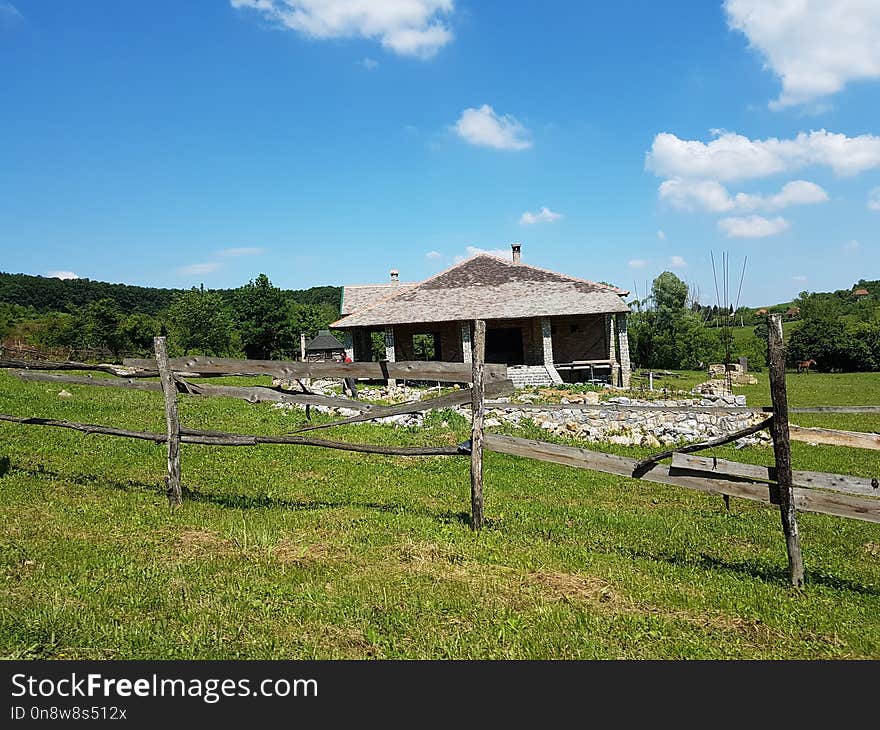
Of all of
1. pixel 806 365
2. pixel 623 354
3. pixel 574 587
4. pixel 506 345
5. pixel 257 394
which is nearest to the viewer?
pixel 574 587

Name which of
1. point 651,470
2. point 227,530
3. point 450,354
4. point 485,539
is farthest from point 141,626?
point 450,354

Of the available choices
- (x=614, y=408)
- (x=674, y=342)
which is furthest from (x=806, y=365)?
(x=614, y=408)

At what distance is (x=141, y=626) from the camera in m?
3.88

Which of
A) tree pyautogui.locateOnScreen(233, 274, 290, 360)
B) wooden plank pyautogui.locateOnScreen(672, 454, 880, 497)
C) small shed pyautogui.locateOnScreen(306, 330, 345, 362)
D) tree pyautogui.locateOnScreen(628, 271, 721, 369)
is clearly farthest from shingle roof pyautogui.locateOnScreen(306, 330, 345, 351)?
wooden plank pyautogui.locateOnScreen(672, 454, 880, 497)

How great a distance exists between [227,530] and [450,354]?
2760cm

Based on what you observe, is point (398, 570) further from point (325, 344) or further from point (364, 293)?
point (325, 344)

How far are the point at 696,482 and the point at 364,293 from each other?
33.4m

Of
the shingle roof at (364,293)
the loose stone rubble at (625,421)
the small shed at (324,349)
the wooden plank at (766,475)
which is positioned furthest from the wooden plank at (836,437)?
the small shed at (324,349)

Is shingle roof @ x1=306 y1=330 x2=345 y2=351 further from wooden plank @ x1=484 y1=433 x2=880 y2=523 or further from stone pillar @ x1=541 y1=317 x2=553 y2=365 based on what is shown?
wooden plank @ x1=484 y1=433 x2=880 y2=523

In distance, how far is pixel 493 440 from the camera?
6297 mm

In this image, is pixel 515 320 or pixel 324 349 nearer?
pixel 515 320

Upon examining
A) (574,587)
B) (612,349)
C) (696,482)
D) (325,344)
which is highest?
(325,344)

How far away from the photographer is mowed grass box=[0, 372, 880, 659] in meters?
3.79

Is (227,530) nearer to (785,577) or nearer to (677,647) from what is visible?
(677,647)
